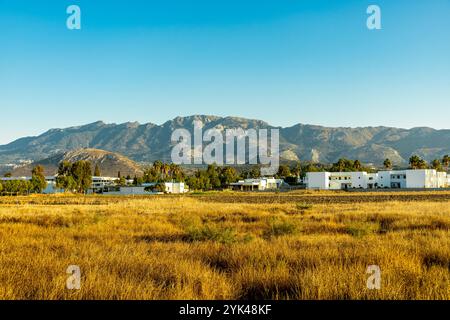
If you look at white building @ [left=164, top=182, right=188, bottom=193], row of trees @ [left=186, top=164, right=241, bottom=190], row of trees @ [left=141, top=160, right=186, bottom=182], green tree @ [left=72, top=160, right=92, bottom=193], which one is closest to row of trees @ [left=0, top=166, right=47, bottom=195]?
green tree @ [left=72, top=160, right=92, bottom=193]

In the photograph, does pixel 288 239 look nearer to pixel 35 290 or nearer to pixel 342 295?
pixel 342 295

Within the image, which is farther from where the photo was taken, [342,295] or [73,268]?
[73,268]

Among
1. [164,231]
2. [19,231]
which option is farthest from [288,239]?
[19,231]

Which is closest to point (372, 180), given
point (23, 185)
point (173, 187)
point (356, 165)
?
point (356, 165)

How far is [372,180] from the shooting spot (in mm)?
128500

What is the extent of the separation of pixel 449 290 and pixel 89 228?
14.2 m

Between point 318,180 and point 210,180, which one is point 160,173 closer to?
point 210,180

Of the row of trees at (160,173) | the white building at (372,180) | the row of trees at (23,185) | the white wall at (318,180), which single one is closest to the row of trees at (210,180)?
the row of trees at (160,173)

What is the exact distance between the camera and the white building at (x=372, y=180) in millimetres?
118438

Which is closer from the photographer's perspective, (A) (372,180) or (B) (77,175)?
(B) (77,175)

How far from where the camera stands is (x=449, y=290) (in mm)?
5781

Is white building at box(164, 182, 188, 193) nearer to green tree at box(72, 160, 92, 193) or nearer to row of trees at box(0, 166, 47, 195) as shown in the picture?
green tree at box(72, 160, 92, 193)

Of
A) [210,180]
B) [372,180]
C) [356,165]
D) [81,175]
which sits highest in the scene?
[356,165]
